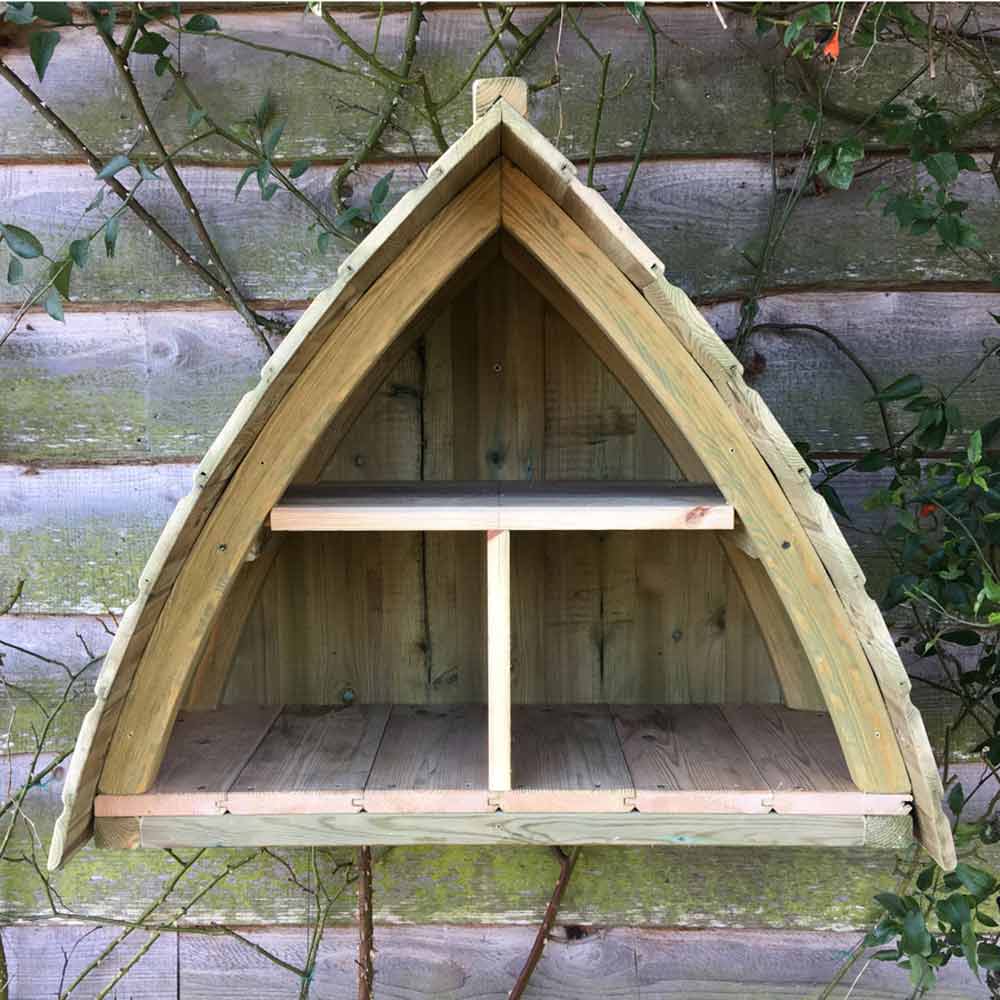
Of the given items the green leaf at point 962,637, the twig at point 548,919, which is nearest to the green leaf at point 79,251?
the twig at point 548,919

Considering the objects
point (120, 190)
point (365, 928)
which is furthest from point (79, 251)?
point (365, 928)

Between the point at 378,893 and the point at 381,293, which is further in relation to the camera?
the point at 378,893

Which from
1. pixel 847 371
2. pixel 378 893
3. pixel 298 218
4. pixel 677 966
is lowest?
pixel 677 966

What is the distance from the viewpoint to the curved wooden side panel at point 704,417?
96cm

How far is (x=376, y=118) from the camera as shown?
140 centimetres

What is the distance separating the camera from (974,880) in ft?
3.74

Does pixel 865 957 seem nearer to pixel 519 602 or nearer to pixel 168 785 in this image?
pixel 519 602

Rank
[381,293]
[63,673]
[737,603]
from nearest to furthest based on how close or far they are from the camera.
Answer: [381,293]
[737,603]
[63,673]

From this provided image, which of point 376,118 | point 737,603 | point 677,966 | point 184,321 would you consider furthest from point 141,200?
point 677,966

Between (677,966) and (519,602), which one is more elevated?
(519,602)

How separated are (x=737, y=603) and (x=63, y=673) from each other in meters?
1.03

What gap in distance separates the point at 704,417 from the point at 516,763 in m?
0.44

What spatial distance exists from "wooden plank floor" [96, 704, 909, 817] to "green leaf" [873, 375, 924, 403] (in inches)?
16.8

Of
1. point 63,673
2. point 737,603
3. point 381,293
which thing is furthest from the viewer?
point 63,673
